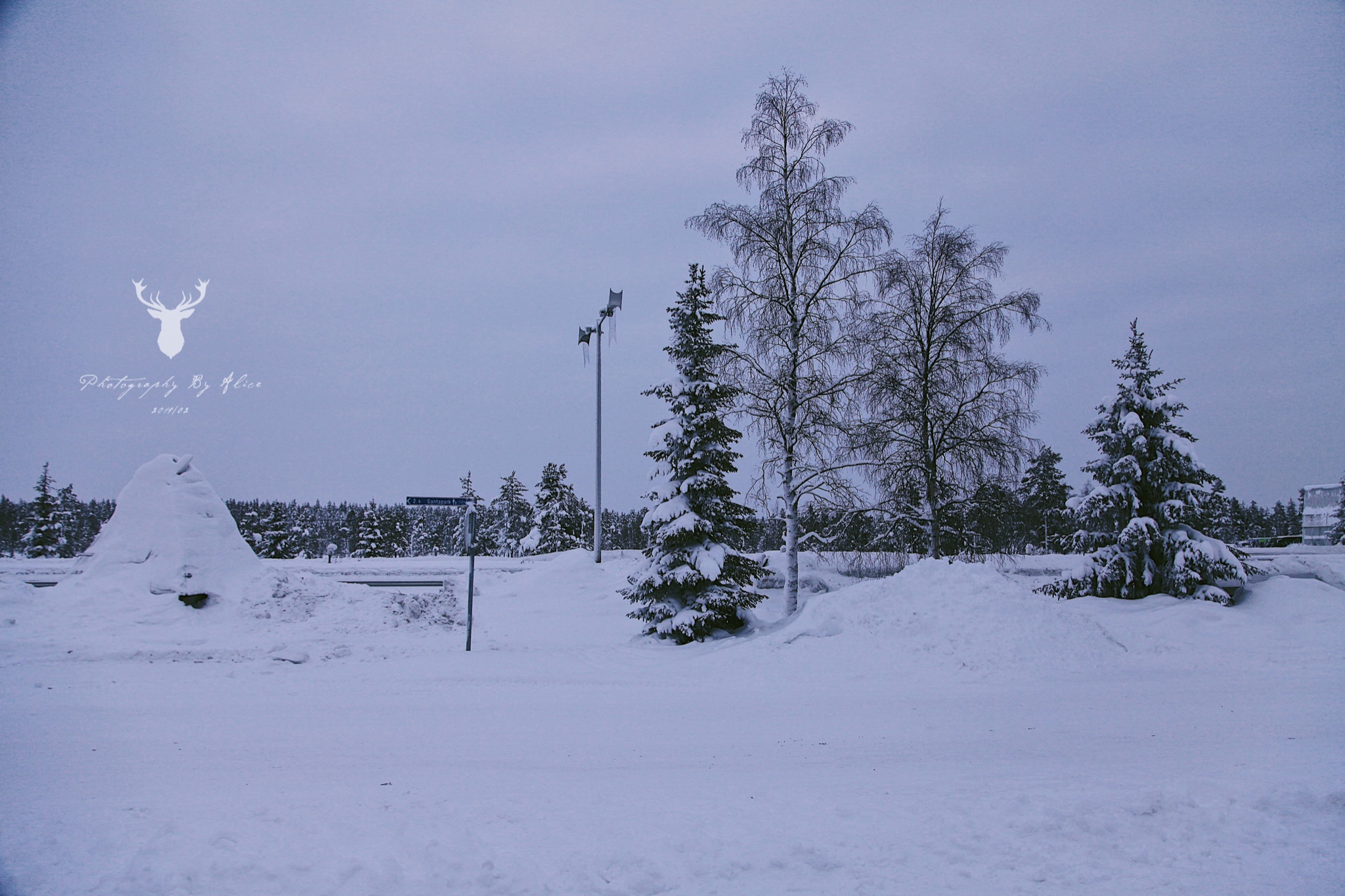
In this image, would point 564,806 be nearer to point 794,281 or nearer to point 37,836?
point 37,836

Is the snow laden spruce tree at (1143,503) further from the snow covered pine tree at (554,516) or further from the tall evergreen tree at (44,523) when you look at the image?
the tall evergreen tree at (44,523)

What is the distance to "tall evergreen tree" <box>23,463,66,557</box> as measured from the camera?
161ft

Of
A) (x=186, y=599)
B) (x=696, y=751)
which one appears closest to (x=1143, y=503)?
(x=696, y=751)

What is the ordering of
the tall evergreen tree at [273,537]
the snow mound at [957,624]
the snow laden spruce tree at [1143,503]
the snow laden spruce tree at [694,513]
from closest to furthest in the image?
the snow mound at [957,624]
the snow laden spruce tree at [694,513]
the snow laden spruce tree at [1143,503]
the tall evergreen tree at [273,537]

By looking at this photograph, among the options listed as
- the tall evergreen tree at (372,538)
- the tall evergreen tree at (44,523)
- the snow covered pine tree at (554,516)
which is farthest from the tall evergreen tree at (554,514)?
the tall evergreen tree at (44,523)

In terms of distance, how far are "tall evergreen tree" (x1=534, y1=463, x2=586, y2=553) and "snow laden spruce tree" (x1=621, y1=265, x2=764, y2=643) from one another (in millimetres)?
37607

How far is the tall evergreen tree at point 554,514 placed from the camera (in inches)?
2075

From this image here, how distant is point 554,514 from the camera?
175 feet

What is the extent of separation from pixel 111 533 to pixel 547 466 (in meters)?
39.3

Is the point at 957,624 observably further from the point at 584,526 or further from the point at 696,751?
the point at 584,526

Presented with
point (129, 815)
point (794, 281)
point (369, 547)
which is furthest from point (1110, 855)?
point (369, 547)

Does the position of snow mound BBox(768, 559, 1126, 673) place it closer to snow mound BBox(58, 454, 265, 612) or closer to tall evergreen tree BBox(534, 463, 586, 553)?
snow mound BBox(58, 454, 265, 612)

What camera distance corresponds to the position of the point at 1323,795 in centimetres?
542

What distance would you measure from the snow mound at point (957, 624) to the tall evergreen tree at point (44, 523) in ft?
191
